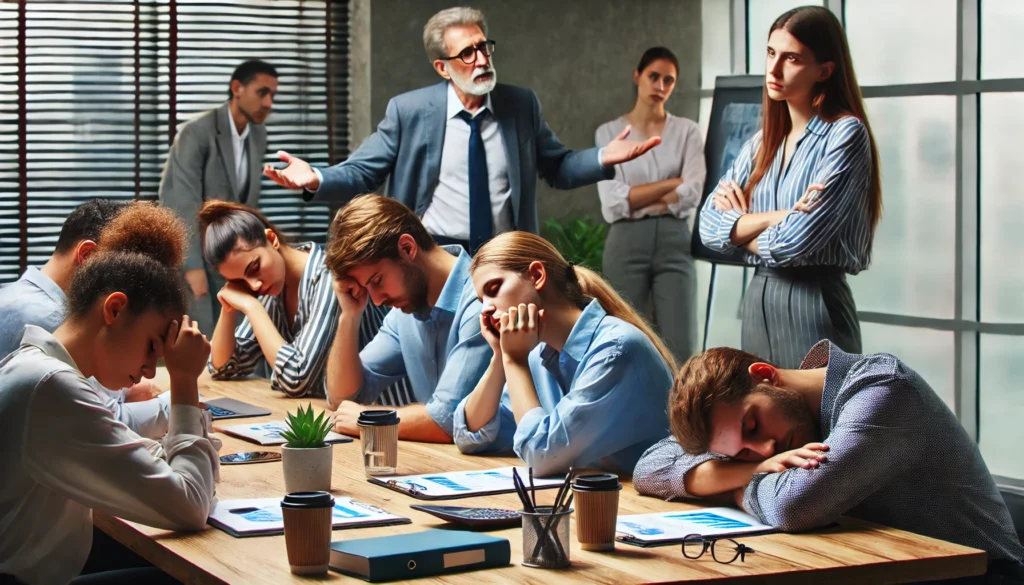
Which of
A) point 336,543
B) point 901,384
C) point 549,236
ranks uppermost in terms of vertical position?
point 549,236

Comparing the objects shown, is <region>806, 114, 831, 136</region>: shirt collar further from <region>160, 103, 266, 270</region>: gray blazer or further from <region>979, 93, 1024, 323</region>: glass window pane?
<region>160, 103, 266, 270</region>: gray blazer

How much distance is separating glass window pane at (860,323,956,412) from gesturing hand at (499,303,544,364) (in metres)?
2.93

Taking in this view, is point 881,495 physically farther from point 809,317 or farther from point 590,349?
point 809,317

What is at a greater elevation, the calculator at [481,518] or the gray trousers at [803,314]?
the gray trousers at [803,314]

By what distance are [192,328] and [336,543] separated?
1.89 feet

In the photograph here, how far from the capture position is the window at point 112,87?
6.13 m

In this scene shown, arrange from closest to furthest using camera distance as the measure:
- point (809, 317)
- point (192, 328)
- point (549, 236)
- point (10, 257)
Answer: point (192, 328) → point (809, 317) → point (10, 257) → point (549, 236)

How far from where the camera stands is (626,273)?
6215mm

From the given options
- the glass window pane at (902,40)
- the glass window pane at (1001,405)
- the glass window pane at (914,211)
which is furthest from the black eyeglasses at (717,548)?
the glass window pane at (902,40)

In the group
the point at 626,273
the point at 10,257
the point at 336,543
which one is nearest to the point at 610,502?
the point at 336,543

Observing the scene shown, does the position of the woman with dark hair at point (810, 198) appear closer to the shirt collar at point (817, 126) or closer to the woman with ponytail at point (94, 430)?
the shirt collar at point (817, 126)

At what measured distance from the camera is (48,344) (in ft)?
6.97

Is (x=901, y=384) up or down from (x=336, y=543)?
up

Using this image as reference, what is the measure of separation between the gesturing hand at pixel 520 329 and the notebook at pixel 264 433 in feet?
1.89
